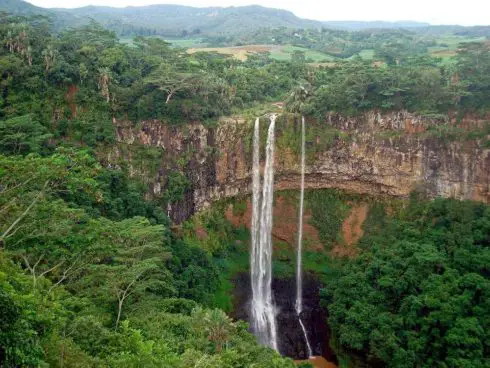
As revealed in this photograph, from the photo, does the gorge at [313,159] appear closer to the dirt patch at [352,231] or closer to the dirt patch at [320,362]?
the dirt patch at [352,231]

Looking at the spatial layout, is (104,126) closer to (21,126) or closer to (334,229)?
(21,126)

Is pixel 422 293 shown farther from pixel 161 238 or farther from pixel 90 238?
pixel 90 238

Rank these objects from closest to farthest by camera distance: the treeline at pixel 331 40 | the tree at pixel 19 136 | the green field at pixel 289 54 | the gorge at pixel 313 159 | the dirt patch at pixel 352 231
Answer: the tree at pixel 19 136 < the gorge at pixel 313 159 < the dirt patch at pixel 352 231 < the green field at pixel 289 54 < the treeline at pixel 331 40

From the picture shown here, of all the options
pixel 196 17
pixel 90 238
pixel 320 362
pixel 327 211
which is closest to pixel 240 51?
pixel 327 211

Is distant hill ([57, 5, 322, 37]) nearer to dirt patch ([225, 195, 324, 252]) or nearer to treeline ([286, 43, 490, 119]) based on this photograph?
treeline ([286, 43, 490, 119])

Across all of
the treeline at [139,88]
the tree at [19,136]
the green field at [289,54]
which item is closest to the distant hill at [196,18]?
the green field at [289,54]

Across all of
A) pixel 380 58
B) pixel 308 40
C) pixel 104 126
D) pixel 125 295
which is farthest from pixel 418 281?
pixel 308 40
